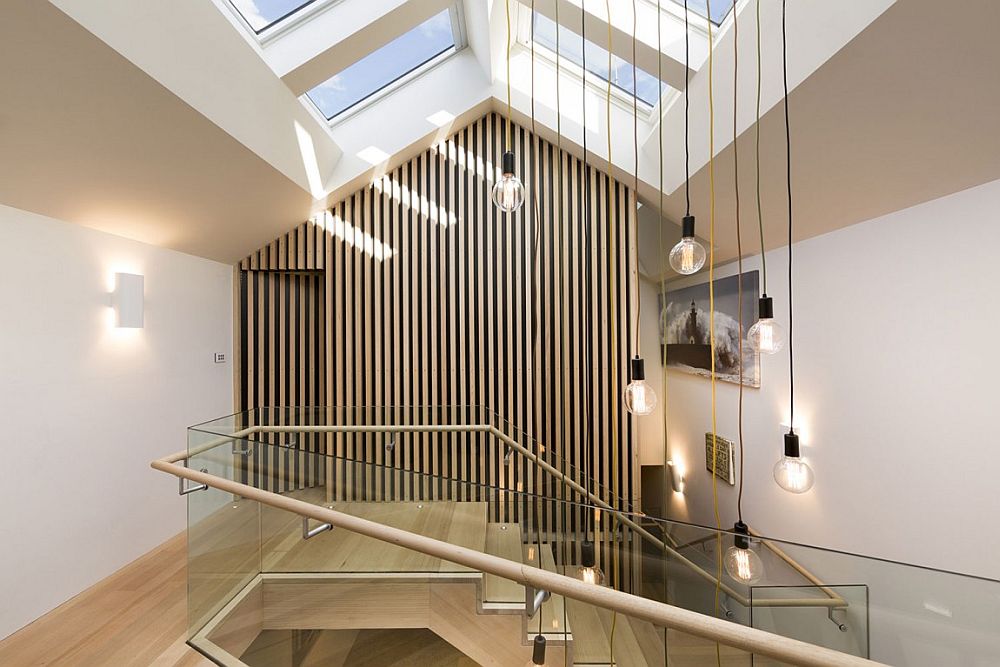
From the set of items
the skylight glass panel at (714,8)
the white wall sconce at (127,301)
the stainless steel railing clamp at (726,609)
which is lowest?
the stainless steel railing clamp at (726,609)

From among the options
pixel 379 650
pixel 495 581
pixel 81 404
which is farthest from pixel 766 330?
pixel 81 404

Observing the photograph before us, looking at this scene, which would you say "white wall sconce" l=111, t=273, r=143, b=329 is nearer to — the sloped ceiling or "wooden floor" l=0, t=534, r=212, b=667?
the sloped ceiling

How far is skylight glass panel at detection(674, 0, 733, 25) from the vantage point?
3213 mm

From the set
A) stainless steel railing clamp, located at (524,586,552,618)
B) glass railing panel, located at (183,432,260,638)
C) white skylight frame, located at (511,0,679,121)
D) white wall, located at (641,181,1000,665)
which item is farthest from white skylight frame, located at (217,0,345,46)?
white wall, located at (641,181,1000,665)

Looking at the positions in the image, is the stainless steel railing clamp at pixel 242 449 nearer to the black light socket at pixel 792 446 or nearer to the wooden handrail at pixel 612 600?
the wooden handrail at pixel 612 600

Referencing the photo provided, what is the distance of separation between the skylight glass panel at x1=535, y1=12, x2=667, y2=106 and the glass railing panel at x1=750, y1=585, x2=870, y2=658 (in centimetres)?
396

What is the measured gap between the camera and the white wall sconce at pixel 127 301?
362 cm

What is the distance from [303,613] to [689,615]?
5.77 feet

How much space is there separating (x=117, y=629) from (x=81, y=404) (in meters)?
1.48

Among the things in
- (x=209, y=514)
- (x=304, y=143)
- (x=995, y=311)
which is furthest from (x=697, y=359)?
(x=209, y=514)

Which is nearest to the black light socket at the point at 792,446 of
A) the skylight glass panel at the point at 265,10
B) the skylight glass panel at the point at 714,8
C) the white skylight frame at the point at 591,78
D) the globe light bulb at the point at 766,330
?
the globe light bulb at the point at 766,330

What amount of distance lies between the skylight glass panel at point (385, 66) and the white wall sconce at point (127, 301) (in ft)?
6.86

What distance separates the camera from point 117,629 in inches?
113

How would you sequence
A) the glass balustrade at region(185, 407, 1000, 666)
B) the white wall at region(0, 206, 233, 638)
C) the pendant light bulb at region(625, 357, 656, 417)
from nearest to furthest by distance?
the glass balustrade at region(185, 407, 1000, 666) → the pendant light bulb at region(625, 357, 656, 417) → the white wall at region(0, 206, 233, 638)
